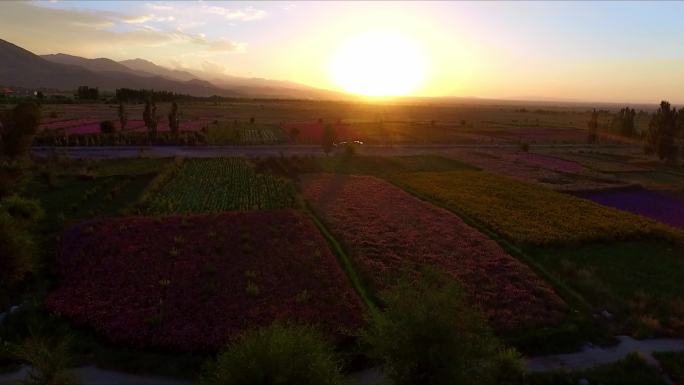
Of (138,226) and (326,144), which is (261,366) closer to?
(138,226)

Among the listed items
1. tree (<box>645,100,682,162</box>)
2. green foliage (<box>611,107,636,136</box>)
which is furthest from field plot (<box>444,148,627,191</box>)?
green foliage (<box>611,107,636,136</box>)

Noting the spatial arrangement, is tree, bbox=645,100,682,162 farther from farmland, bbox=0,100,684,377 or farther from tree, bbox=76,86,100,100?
tree, bbox=76,86,100,100

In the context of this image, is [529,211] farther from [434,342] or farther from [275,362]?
[275,362]

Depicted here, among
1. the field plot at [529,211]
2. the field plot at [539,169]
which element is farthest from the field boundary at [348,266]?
the field plot at [539,169]

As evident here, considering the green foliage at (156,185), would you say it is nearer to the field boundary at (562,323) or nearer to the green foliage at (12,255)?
the green foliage at (12,255)

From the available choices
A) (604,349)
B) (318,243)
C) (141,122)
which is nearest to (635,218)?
(604,349)

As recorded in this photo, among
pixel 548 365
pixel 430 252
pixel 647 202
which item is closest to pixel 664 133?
pixel 647 202
